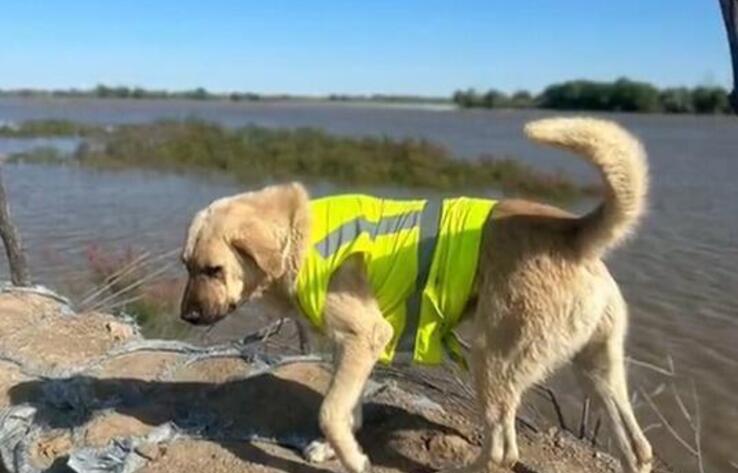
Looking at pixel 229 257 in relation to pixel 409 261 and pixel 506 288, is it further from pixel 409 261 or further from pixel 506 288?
pixel 506 288

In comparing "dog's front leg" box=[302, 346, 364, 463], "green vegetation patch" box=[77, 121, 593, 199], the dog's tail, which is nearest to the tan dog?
the dog's tail

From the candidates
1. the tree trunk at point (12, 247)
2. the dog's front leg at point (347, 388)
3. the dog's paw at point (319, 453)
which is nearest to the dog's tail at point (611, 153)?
the dog's front leg at point (347, 388)

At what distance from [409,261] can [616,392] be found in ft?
4.33

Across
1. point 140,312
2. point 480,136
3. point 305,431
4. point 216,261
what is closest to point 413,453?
point 305,431

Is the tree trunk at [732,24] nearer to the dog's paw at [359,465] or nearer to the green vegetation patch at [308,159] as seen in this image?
the dog's paw at [359,465]

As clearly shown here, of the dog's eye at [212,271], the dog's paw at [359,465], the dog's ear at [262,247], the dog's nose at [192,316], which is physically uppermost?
the dog's ear at [262,247]

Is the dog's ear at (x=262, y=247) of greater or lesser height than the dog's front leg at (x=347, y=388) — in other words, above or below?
above

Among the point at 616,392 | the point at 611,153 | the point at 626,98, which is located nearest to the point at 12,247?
the point at 616,392

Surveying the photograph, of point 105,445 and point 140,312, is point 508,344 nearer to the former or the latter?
point 105,445

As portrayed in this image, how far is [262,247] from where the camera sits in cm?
481

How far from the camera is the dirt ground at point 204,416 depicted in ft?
17.0

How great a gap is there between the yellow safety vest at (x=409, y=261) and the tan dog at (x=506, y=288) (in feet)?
0.22

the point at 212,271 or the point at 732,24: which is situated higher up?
the point at 732,24

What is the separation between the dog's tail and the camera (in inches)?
163
